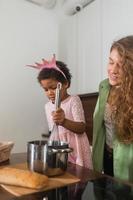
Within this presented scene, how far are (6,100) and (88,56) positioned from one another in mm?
754

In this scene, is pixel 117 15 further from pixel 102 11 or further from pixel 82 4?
pixel 82 4

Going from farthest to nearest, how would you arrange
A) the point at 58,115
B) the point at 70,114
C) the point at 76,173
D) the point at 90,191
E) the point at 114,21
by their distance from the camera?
1. the point at 114,21
2. the point at 70,114
3. the point at 58,115
4. the point at 76,173
5. the point at 90,191

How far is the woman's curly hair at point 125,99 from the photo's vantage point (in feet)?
3.25

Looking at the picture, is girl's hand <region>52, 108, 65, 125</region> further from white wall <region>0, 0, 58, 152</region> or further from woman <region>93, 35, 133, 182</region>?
white wall <region>0, 0, 58, 152</region>

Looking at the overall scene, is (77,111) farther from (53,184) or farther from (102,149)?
(53,184)

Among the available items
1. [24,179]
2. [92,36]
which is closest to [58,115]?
[24,179]

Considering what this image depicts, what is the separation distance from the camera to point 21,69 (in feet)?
7.35

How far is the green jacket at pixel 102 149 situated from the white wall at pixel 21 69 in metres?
1.15

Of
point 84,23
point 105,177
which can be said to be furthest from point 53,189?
point 84,23

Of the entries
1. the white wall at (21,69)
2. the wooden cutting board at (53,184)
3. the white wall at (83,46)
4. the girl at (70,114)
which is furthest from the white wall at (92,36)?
the wooden cutting board at (53,184)

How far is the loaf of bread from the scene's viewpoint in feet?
2.13

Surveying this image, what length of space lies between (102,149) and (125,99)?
271 millimetres

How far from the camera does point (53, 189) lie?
0.66m

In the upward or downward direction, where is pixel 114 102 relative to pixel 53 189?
upward
